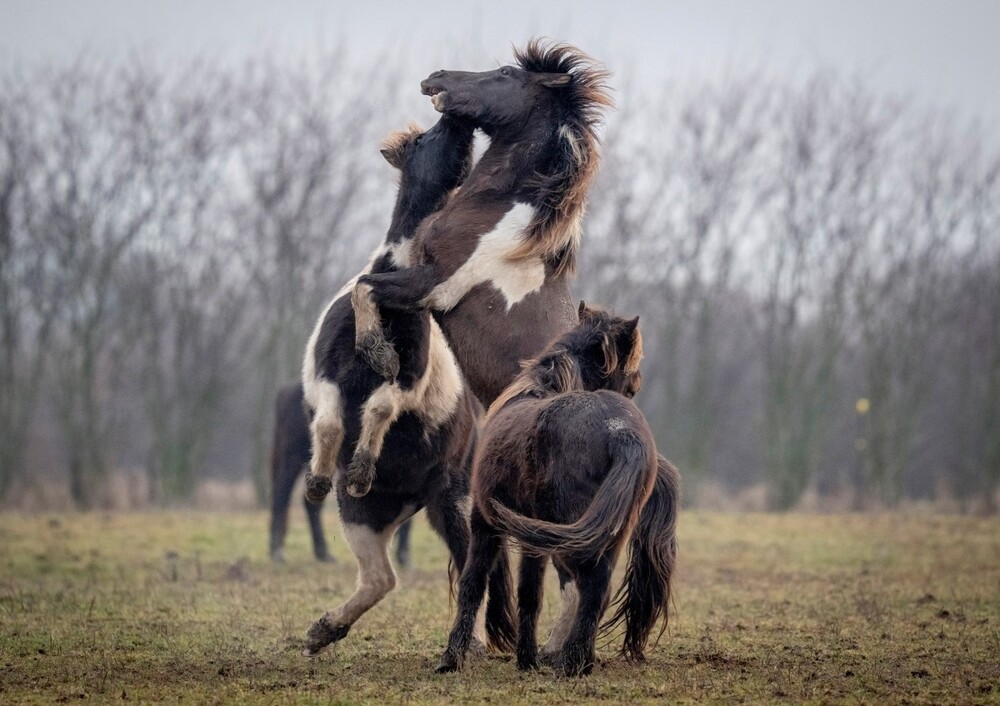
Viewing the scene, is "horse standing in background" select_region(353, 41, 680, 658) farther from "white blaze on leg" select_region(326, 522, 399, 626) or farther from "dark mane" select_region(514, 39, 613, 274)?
"white blaze on leg" select_region(326, 522, 399, 626)

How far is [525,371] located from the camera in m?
5.37

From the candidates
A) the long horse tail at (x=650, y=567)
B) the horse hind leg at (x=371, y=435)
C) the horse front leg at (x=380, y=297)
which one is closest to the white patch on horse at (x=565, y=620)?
the long horse tail at (x=650, y=567)

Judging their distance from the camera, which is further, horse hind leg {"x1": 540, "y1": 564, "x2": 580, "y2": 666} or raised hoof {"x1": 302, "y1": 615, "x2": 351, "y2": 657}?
raised hoof {"x1": 302, "y1": 615, "x2": 351, "y2": 657}

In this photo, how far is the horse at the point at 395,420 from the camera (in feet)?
19.5

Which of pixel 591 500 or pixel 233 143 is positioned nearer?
pixel 591 500

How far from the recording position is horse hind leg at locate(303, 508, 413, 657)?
5.84 metres

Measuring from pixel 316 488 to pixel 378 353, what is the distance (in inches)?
30.5

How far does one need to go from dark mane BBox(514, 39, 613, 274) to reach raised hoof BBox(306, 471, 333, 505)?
4.88 ft

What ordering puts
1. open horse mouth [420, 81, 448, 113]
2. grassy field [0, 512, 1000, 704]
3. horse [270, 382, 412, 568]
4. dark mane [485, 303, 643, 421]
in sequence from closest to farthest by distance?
grassy field [0, 512, 1000, 704] < dark mane [485, 303, 643, 421] < open horse mouth [420, 81, 448, 113] < horse [270, 382, 412, 568]

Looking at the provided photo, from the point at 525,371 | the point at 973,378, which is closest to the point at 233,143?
the point at 973,378

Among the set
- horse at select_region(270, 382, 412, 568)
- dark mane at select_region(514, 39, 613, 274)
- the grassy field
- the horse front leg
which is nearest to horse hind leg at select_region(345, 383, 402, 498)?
the horse front leg

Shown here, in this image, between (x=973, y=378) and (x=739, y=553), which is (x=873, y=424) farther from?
(x=739, y=553)

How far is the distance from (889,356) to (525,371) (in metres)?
17.5

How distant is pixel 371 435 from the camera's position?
588cm
